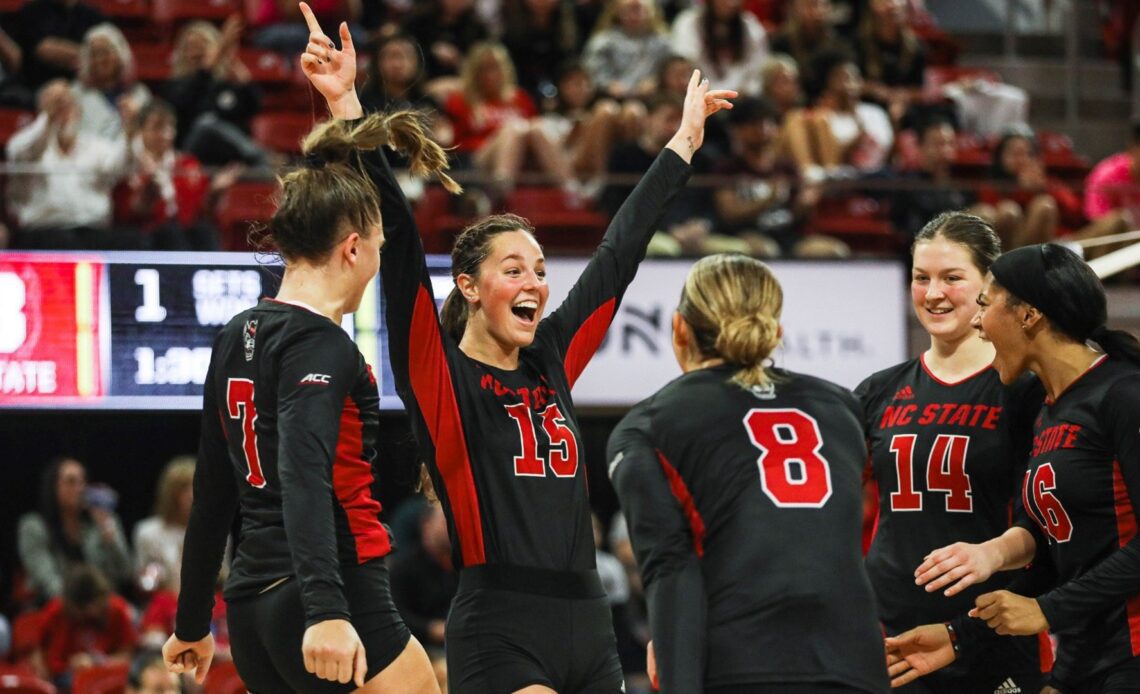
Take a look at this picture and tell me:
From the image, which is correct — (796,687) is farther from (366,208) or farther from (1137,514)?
(366,208)

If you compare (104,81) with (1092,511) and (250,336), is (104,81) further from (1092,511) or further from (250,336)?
(1092,511)

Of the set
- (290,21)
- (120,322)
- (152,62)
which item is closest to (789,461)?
(120,322)

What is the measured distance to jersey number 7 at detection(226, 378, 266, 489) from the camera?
3.89 meters

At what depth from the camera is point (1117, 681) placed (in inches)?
163

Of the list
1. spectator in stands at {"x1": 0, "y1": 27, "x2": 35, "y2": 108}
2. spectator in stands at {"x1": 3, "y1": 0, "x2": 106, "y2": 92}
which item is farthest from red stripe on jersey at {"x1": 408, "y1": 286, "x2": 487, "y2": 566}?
spectator in stands at {"x1": 3, "y1": 0, "x2": 106, "y2": 92}

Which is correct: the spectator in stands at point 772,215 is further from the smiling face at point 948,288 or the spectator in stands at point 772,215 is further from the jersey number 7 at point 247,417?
the jersey number 7 at point 247,417

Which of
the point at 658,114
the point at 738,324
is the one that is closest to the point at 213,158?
the point at 658,114

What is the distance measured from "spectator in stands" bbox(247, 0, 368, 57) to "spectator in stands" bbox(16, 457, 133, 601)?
354 centimetres

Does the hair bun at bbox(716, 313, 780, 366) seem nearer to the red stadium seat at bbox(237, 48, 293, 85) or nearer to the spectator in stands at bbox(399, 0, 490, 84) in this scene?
the spectator in stands at bbox(399, 0, 490, 84)

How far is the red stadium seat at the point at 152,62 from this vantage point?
11.7 metres

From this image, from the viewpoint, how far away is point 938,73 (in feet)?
45.3

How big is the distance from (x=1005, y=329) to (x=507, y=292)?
1342 mm

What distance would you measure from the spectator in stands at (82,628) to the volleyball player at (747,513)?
251 inches

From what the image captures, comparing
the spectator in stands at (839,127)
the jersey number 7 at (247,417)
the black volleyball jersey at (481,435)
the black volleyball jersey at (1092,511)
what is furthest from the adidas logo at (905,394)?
the spectator in stands at (839,127)
